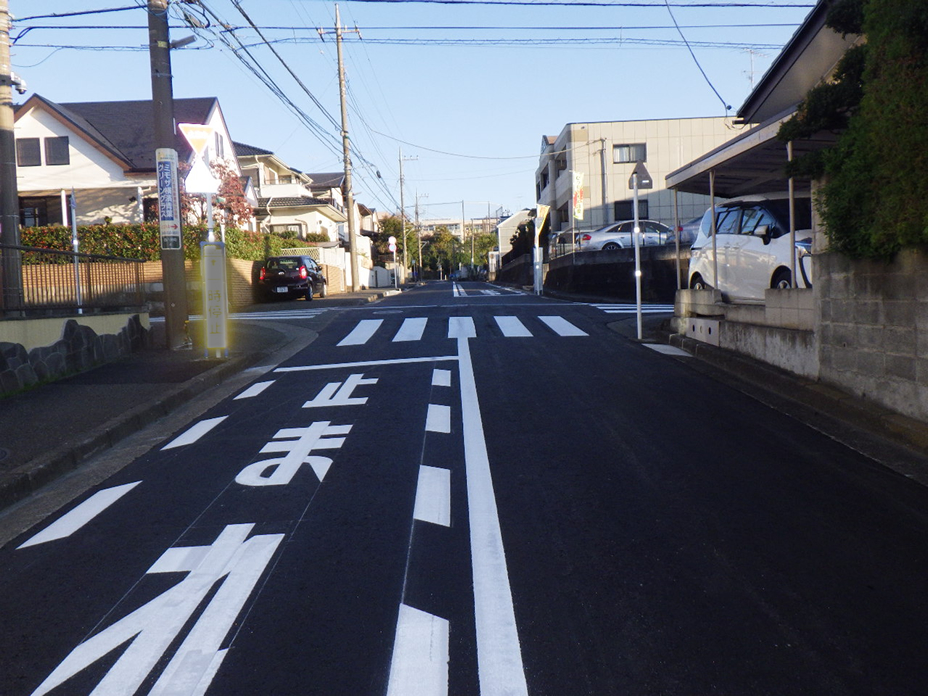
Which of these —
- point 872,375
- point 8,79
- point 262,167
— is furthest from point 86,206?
point 872,375

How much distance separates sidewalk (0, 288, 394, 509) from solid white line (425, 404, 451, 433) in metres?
2.72

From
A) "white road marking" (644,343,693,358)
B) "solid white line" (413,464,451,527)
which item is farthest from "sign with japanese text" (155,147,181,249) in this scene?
"solid white line" (413,464,451,527)

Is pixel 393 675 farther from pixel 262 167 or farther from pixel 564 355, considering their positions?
pixel 262 167

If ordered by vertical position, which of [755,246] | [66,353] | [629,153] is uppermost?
[629,153]

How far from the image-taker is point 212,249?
412 inches

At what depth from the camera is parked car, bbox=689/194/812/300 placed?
984 centimetres

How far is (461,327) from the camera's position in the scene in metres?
13.9

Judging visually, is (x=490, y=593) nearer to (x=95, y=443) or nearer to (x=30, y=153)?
(x=95, y=443)

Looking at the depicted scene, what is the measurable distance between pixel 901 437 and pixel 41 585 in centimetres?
579

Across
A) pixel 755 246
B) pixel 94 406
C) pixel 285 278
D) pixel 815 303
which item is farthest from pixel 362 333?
pixel 285 278

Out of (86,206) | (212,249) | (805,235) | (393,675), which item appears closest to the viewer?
(393,675)

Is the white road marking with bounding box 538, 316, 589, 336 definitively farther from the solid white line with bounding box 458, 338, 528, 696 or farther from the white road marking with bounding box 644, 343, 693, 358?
the solid white line with bounding box 458, 338, 528, 696

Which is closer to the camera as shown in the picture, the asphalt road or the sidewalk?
the asphalt road

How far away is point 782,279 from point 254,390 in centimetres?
665
